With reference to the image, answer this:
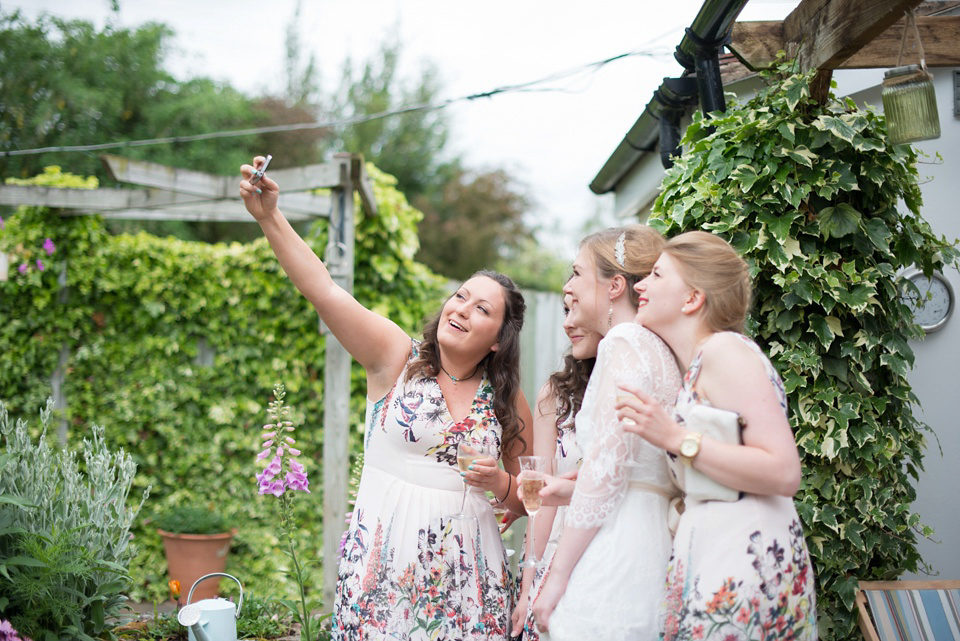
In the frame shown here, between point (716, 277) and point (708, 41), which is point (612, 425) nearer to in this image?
point (716, 277)

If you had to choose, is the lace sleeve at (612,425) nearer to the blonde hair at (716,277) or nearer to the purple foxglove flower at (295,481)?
the blonde hair at (716,277)

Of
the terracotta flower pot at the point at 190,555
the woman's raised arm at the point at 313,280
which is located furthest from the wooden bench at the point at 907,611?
the terracotta flower pot at the point at 190,555

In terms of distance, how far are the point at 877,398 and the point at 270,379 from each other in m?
4.03

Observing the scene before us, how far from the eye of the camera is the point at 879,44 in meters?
3.07

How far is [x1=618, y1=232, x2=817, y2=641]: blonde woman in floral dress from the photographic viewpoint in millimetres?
1440

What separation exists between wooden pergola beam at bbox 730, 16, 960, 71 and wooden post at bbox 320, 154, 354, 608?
2.41 metres

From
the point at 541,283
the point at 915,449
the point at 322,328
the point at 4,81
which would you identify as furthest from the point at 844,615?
the point at 541,283

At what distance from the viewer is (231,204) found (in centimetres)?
559

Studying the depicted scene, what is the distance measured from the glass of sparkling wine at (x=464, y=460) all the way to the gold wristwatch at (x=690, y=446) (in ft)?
2.16

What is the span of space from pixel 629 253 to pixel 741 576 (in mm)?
849

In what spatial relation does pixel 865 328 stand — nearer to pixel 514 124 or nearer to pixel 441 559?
pixel 441 559

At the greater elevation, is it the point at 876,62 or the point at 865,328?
the point at 876,62

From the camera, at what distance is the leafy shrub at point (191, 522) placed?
16.1 feet

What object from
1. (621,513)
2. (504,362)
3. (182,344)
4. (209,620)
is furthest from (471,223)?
(621,513)
